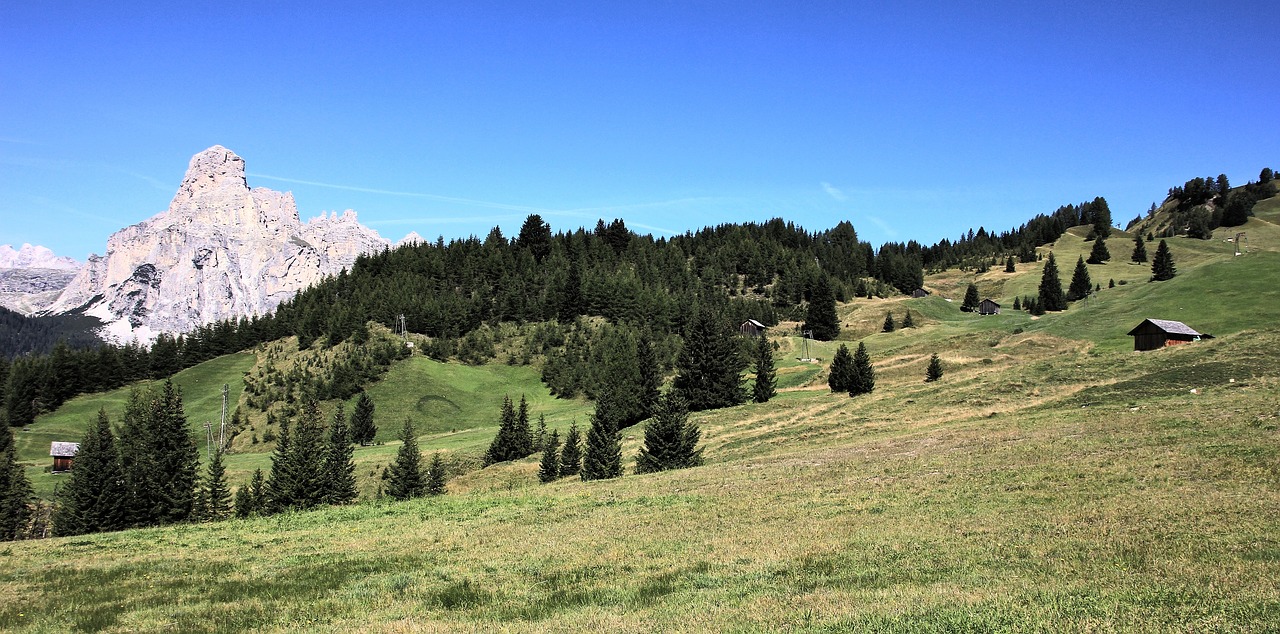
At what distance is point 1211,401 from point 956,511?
26655 millimetres

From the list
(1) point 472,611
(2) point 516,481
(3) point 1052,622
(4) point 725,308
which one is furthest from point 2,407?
(3) point 1052,622

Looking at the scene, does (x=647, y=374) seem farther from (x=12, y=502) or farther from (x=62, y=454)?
(x=62, y=454)

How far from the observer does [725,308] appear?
153375mm

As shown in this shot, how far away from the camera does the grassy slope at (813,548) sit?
11336mm

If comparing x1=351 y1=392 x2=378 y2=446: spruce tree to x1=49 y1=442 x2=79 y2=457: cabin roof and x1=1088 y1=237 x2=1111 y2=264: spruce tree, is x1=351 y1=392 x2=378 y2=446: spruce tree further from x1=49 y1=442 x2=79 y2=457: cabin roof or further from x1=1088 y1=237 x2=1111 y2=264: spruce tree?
x1=1088 y1=237 x2=1111 y2=264: spruce tree

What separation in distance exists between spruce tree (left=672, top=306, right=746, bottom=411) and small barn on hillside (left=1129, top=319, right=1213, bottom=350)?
46.0 meters

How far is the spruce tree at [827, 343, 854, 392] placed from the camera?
76.9m

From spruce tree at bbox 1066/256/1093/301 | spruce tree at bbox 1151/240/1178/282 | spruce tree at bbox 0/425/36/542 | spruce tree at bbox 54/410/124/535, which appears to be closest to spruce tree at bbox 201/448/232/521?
spruce tree at bbox 54/410/124/535

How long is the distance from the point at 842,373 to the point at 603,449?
40.4 meters

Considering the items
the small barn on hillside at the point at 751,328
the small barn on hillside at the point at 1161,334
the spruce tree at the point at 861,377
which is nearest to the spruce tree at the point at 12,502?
the spruce tree at the point at 861,377

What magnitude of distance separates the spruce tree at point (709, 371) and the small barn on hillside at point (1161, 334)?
45962mm

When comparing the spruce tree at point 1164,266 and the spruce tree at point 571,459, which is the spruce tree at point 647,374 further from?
the spruce tree at point 1164,266

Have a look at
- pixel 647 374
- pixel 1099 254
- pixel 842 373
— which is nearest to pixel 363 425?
pixel 647 374

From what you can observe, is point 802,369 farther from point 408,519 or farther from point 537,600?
point 537,600
